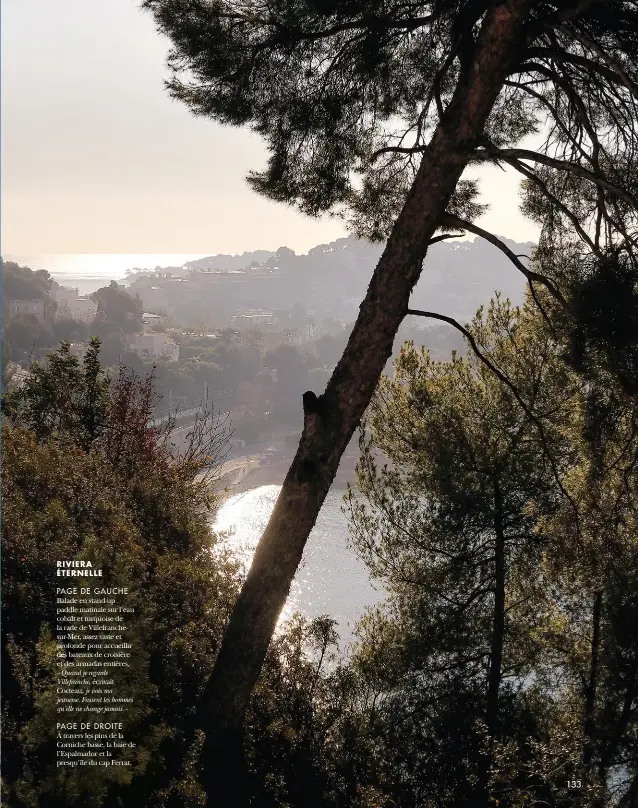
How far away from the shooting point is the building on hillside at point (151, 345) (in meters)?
33.2

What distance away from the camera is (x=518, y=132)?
12.6 ft

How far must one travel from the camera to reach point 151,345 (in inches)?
1383

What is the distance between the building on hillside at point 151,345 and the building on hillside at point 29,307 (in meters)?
4.16

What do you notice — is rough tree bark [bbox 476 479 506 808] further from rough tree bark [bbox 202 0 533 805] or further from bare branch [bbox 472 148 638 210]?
bare branch [bbox 472 148 638 210]

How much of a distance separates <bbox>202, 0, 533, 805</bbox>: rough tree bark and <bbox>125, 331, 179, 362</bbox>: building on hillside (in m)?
30.8

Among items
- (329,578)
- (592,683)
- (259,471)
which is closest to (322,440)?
(592,683)

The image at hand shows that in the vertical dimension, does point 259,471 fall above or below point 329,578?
above

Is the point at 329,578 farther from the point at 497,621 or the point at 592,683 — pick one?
the point at 592,683

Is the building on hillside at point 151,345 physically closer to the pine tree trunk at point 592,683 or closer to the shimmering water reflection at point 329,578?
the shimmering water reflection at point 329,578

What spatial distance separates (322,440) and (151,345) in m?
33.8

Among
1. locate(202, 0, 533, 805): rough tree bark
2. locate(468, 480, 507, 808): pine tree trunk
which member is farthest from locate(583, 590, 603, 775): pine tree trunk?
locate(202, 0, 533, 805): rough tree bark

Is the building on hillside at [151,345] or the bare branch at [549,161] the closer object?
the bare branch at [549,161]

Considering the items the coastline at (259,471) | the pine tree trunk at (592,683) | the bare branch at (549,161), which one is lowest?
the pine tree trunk at (592,683)

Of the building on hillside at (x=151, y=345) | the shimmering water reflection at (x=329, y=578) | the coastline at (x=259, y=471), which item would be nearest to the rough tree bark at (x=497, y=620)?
the shimmering water reflection at (x=329, y=578)
